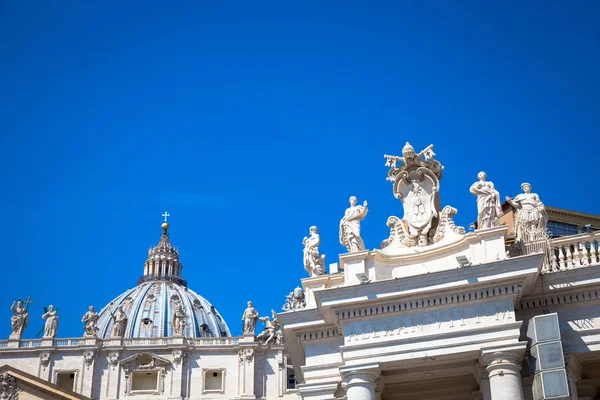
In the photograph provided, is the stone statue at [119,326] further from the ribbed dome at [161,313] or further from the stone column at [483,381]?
the stone column at [483,381]

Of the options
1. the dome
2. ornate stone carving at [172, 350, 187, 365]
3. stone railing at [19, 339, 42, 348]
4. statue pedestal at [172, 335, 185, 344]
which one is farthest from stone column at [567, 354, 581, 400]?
the dome

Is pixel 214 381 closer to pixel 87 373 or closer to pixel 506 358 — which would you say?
pixel 87 373

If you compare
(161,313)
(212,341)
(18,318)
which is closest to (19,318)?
(18,318)

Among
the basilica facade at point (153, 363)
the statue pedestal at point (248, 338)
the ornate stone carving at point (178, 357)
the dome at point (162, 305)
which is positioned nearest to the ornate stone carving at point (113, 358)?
the basilica facade at point (153, 363)

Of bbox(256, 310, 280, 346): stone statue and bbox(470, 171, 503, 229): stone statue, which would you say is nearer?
bbox(470, 171, 503, 229): stone statue

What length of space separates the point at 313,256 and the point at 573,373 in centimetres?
850

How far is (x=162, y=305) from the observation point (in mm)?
149625

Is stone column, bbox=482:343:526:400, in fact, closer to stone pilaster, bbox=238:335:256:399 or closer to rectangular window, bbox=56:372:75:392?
stone pilaster, bbox=238:335:256:399

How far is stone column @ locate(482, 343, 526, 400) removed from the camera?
24.0 metres

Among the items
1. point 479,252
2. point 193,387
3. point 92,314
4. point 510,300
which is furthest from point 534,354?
point 92,314

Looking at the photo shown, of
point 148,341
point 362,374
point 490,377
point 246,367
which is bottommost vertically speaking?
point 490,377

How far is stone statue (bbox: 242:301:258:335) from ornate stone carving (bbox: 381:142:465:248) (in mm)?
61561

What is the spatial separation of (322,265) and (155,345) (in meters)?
63.1

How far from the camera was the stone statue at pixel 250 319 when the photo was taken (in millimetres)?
90062
